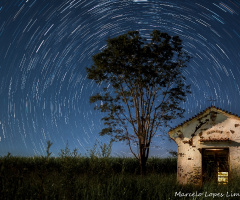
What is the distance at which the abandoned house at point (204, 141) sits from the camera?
1359 cm

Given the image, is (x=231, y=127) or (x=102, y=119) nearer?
(x=231, y=127)

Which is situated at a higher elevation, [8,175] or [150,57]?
[150,57]

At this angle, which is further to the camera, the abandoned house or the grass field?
the abandoned house

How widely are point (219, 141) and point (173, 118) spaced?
564cm

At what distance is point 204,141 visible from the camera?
14062mm

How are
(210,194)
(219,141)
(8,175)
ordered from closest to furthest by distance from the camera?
(8,175), (210,194), (219,141)

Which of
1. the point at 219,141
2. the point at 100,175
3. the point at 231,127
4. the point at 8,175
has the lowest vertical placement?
the point at 100,175

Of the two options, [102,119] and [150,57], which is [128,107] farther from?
[150,57]

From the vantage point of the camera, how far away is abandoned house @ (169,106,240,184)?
1359cm

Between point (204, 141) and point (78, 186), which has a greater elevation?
point (204, 141)

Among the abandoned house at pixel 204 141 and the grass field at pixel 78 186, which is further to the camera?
the abandoned house at pixel 204 141

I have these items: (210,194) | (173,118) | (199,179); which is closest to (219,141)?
(199,179)

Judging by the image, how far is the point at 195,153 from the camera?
14359 mm

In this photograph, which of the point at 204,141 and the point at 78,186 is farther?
the point at 204,141
